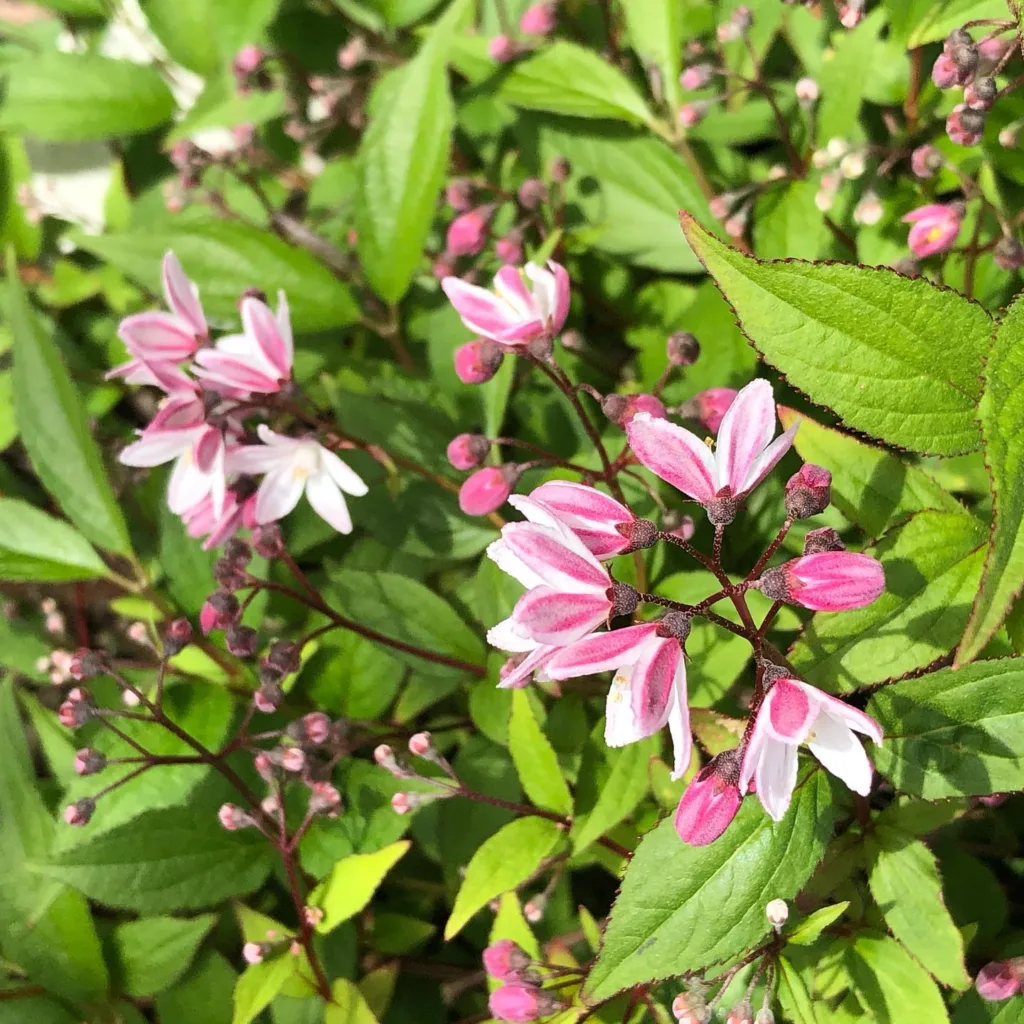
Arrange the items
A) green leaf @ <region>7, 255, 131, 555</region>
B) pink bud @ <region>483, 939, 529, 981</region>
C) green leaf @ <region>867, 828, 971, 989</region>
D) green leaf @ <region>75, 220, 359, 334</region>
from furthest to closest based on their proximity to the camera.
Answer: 1. green leaf @ <region>75, 220, 359, 334</region>
2. green leaf @ <region>7, 255, 131, 555</region>
3. pink bud @ <region>483, 939, 529, 981</region>
4. green leaf @ <region>867, 828, 971, 989</region>

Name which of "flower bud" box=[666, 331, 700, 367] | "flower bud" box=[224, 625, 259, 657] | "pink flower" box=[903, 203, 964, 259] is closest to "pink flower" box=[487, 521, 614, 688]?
"flower bud" box=[666, 331, 700, 367]

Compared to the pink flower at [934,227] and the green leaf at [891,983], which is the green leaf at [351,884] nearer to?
the green leaf at [891,983]

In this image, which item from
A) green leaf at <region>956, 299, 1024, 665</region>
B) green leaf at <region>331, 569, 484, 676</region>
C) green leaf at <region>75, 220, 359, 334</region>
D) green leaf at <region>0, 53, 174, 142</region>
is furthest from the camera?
green leaf at <region>0, 53, 174, 142</region>

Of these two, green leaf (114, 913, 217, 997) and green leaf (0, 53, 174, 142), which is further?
green leaf (0, 53, 174, 142)

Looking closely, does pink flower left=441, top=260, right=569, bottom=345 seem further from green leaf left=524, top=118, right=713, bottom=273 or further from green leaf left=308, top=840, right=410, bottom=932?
green leaf left=308, top=840, right=410, bottom=932

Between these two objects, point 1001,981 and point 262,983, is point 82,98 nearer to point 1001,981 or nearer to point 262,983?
point 262,983

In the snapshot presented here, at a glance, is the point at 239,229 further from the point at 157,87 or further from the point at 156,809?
the point at 156,809
